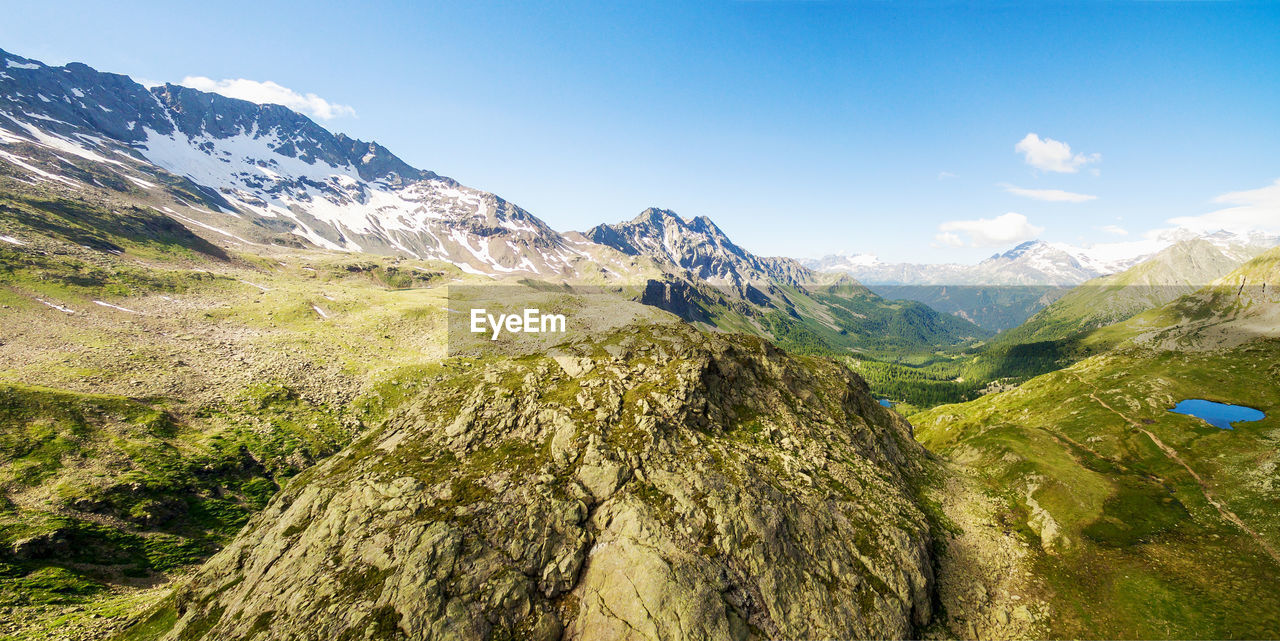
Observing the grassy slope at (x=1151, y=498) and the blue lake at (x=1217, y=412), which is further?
the blue lake at (x=1217, y=412)

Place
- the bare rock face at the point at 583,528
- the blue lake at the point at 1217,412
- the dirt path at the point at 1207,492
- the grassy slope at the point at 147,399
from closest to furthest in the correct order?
the bare rock face at the point at 583,528, the grassy slope at the point at 147,399, the dirt path at the point at 1207,492, the blue lake at the point at 1217,412

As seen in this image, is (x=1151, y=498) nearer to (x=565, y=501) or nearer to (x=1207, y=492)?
(x=1207, y=492)

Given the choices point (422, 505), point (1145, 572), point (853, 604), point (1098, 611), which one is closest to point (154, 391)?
point (422, 505)

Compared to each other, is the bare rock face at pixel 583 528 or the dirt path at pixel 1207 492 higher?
the bare rock face at pixel 583 528

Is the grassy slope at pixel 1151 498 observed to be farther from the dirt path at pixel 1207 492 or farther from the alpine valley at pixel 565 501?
the alpine valley at pixel 565 501

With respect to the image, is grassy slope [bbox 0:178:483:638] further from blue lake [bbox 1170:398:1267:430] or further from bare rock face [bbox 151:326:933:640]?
blue lake [bbox 1170:398:1267:430]

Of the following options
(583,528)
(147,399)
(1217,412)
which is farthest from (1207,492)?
(147,399)

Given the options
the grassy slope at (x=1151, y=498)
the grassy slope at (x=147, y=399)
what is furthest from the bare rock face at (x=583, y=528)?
the grassy slope at (x=1151, y=498)
